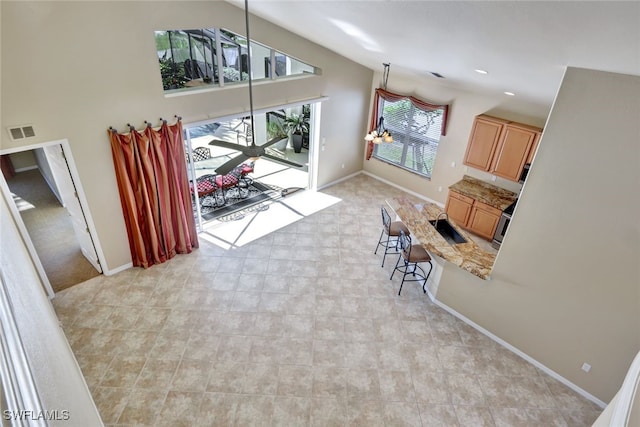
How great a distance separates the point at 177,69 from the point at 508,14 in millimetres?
4428

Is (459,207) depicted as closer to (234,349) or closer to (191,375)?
(234,349)

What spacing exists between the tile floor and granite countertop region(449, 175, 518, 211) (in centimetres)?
227

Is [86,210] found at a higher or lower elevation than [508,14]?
lower

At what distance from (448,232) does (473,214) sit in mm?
1524

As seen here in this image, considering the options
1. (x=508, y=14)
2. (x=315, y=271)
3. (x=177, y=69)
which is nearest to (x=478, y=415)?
(x=315, y=271)

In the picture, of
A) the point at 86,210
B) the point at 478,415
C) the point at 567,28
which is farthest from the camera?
the point at 86,210

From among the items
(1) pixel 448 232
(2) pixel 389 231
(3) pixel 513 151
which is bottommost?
(2) pixel 389 231

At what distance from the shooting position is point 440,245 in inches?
195

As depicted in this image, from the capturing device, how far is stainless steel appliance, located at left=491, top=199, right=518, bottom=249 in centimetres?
621

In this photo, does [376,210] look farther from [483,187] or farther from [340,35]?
[340,35]

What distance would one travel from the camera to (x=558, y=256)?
3.91 m

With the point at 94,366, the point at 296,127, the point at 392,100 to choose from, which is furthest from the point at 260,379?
the point at 296,127

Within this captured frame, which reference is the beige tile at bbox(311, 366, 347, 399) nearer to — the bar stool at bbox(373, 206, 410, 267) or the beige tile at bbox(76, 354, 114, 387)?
the bar stool at bbox(373, 206, 410, 267)

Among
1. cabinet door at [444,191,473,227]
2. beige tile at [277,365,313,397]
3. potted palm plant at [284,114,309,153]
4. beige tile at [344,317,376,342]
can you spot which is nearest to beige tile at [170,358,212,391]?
beige tile at [277,365,313,397]
